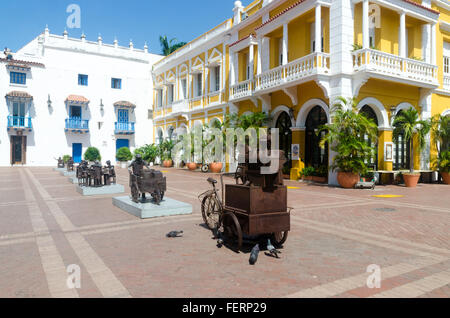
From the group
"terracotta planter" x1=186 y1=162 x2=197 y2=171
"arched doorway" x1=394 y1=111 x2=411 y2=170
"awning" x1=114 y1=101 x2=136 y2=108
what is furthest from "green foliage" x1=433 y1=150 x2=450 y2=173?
"awning" x1=114 y1=101 x2=136 y2=108

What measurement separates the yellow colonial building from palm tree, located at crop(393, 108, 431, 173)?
1.74ft

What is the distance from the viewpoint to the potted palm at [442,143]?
1595 centimetres

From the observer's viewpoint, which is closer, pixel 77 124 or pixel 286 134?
pixel 286 134

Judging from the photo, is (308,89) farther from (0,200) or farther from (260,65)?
(0,200)

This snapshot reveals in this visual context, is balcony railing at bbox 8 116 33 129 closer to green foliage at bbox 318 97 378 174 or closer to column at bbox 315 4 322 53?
column at bbox 315 4 322 53

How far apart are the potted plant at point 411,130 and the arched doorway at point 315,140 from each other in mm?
3328

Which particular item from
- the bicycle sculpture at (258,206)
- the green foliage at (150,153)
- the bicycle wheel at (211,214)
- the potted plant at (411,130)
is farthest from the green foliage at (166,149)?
the bicycle sculpture at (258,206)

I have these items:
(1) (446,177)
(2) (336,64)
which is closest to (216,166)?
(2) (336,64)

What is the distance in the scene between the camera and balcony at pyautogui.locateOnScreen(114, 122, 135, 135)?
110ft

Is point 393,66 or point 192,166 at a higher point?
point 393,66

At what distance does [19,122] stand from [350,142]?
2778 centimetres

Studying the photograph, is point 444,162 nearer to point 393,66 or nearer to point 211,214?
point 393,66

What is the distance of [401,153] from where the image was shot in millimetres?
16797
